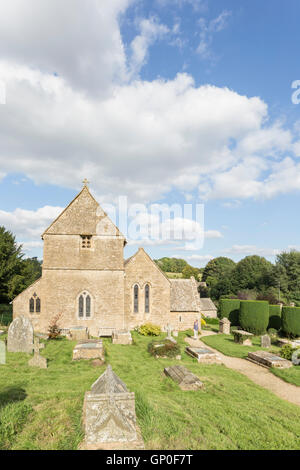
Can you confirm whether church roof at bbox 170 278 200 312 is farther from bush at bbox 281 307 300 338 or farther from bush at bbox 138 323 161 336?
bush at bbox 281 307 300 338

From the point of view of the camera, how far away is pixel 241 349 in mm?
21203

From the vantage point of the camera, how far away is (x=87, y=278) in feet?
77.8

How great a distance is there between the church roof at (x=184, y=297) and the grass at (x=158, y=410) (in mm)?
14017

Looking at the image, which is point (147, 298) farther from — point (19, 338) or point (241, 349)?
point (19, 338)

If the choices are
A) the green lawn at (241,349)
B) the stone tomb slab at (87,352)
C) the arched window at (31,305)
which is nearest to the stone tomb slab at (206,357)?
the green lawn at (241,349)

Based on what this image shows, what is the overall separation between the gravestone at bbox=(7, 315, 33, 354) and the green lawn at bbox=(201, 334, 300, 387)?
13.3 metres

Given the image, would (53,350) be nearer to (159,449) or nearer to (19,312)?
(19,312)

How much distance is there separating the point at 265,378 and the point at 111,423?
1154 cm

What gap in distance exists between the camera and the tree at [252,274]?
61.9 metres

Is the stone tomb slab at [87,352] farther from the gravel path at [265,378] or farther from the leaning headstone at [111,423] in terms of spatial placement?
the leaning headstone at [111,423]

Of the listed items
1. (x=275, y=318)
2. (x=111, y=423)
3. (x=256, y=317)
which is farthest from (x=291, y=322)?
(x=111, y=423)

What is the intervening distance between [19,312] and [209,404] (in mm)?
18923

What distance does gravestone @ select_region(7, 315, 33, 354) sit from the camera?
16062mm
